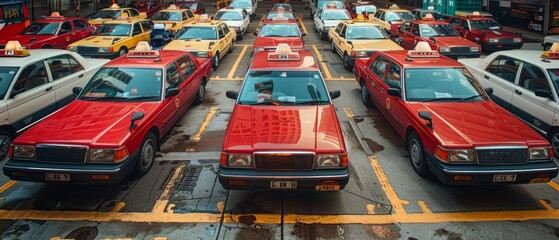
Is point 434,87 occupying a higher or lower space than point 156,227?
higher

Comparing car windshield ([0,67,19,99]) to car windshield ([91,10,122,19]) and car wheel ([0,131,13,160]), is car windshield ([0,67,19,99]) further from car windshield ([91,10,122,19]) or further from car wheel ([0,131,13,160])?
car windshield ([91,10,122,19])

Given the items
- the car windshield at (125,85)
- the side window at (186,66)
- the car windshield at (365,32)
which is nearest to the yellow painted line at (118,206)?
the car windshield at (125,85)

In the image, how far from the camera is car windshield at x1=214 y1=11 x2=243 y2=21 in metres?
20.4

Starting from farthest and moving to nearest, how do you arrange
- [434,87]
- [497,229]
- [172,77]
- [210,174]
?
[172,77] → [434,87] → [210,174] → [497,229]

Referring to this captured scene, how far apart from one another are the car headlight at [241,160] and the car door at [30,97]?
4.24m

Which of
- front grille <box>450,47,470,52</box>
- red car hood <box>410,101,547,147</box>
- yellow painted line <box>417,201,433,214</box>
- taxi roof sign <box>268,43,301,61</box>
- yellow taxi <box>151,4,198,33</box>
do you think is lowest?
yellow painted line <box>417,201,433,214</box>

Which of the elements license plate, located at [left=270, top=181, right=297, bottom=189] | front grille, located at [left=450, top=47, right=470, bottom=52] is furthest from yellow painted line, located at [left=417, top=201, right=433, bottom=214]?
front grille, located at [left=450, top=47, right=470, bottom=52]

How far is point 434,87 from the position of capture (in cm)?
699

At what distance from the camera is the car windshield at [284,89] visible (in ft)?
20.6

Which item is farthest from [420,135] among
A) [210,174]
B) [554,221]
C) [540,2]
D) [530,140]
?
[540,2]

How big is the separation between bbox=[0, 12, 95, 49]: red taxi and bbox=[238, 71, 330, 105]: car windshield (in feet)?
33.3

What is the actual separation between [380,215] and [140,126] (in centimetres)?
339

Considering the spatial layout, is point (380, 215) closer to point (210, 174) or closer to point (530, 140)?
point (530, 140)

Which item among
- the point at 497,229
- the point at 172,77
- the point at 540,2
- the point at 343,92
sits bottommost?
the point at 497,229
